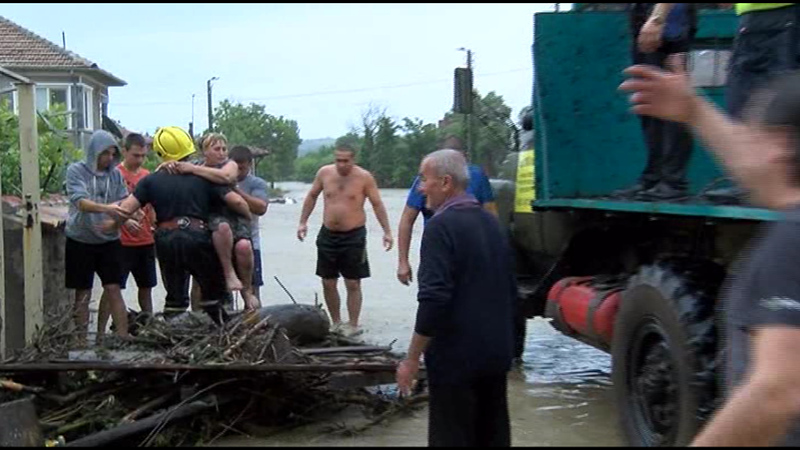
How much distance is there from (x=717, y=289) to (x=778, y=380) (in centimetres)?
286

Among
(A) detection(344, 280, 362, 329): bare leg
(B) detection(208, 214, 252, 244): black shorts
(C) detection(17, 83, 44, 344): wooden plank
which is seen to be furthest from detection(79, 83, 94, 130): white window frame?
(B) detection(208, 214, 252, 244): black shorts

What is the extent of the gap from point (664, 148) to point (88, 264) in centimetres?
429

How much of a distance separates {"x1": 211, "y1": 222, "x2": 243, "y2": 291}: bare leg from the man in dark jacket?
9.04ft

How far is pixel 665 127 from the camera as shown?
6004 millimetres

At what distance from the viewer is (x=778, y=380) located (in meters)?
2.10

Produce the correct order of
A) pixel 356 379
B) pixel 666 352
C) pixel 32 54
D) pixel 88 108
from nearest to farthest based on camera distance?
pixel 666 352 → pixel 356 379 → pixel 32 54 → pixel 88 108

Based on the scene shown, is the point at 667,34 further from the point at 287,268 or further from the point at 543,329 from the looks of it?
the point at 287,268

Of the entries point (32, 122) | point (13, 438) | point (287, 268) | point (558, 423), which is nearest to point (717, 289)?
point (558, 423)

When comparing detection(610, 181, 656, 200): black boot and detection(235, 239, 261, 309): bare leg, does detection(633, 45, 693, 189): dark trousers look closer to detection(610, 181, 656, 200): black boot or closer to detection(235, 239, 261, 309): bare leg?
detection(610, 181, 656, 200): black boot

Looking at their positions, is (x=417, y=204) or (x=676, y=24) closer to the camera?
(x=676, y=24)

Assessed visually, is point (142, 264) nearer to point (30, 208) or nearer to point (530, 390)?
point (30, 208)

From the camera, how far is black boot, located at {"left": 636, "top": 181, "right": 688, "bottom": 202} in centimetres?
558

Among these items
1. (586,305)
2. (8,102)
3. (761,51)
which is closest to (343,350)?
(586,305)

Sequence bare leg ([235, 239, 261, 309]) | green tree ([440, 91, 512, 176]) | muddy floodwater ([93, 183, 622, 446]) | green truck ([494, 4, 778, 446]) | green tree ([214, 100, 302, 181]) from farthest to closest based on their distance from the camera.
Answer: green tree ([214, 100, 302, 181]) → green tree ([440, 91, 512, 176]) → bare leg ([235, 239, 261, 309]) → muddy floodwater ([93, 183, 622, 446]) → green truck ([494, 4, 778, 446])
